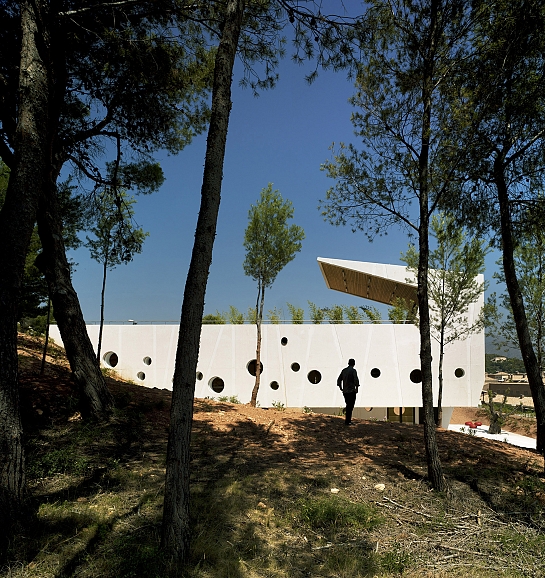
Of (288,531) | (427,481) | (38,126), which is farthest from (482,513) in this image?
(38,126)

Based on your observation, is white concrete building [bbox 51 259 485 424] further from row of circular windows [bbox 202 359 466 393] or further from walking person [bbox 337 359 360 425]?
walking person [bbox 337 359 360 425]

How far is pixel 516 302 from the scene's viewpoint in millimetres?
7699

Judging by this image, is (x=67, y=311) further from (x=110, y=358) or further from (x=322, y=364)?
(x=110, y=358)

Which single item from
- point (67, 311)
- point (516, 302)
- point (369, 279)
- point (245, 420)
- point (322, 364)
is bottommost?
point (245, 420)

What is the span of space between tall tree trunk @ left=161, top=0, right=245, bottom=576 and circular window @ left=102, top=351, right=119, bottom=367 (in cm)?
1848

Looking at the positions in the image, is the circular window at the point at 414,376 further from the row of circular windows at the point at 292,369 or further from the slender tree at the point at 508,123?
the slender tree at the point at 508,123

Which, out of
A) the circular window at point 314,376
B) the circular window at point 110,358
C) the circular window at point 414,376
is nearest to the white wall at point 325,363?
the circular window at point 414,376

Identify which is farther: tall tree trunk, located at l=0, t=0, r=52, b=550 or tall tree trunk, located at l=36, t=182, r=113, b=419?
tall tree trunk, located at l=36, t=182, r=113, b=419

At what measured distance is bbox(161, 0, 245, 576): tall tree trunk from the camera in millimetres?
3604

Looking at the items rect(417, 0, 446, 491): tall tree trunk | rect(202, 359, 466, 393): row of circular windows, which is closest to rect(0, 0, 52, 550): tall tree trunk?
rect(417, 0, 446, 491): tall tree trunk

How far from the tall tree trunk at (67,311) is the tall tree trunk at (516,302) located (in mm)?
7621

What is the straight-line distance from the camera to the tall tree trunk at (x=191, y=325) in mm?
3604

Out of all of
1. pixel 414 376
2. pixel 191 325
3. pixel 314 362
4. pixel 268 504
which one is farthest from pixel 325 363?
pixel 191 325

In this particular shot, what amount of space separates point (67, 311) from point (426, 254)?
5822mm
